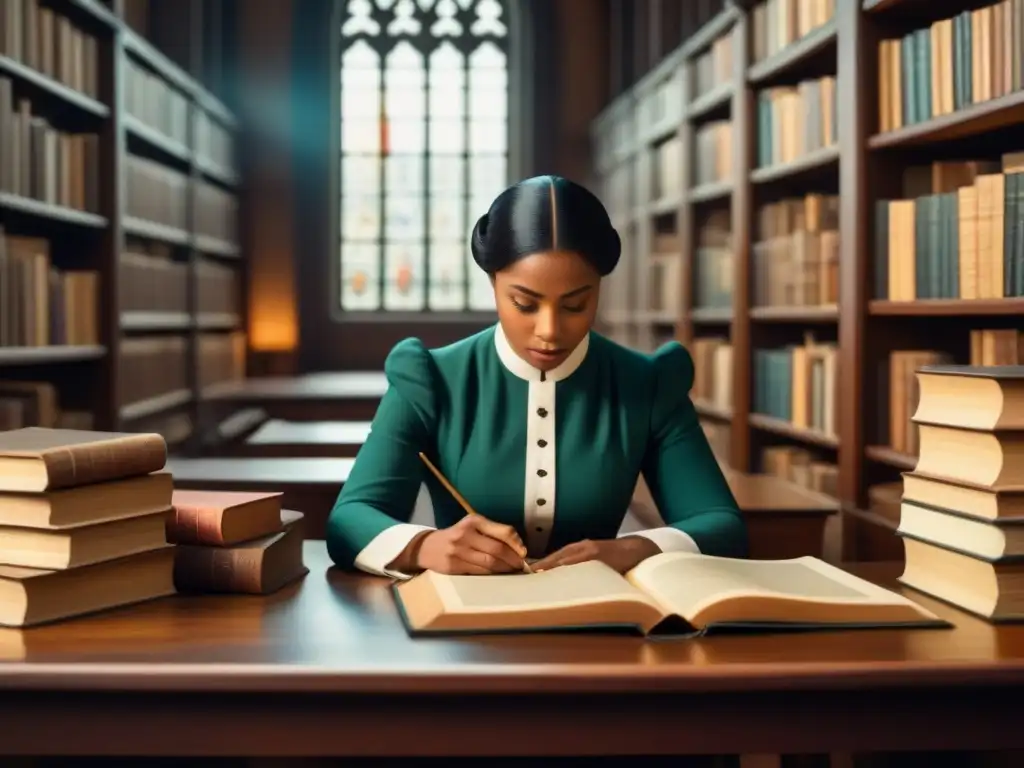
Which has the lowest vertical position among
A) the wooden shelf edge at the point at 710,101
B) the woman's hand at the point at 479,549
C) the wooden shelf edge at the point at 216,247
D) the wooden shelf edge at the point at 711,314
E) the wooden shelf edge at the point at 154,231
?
the woman's hand at the point at 479,549

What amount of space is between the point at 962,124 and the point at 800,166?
1.23m

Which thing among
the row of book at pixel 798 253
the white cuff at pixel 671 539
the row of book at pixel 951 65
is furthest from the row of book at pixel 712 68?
the white cuff at pixel 671 539

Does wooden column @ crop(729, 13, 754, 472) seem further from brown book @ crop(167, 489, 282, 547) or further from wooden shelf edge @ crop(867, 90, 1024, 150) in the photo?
brown book @ crop(167, 489, 282, 547)

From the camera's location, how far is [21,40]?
4.27m

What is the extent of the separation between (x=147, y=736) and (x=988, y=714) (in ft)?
2.62

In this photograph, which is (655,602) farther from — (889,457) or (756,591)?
(889,457)

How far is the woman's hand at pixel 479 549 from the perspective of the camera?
4.76 feet

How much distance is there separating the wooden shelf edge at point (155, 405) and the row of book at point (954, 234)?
11.2ft

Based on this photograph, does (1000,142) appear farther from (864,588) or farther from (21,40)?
(21,40)

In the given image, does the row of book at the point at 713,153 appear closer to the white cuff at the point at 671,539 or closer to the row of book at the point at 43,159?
the row of book at the point at 43,159

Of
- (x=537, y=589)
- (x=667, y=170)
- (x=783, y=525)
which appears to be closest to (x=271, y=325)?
(x=667, y=170)

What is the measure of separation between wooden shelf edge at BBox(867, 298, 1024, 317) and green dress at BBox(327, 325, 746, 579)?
1.42 metres

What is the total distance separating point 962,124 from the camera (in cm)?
311

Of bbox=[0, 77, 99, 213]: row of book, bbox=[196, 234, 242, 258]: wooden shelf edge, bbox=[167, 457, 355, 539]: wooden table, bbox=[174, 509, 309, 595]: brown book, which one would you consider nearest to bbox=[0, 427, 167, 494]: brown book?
bbox=[174, 509, 309, 595]: brown book
